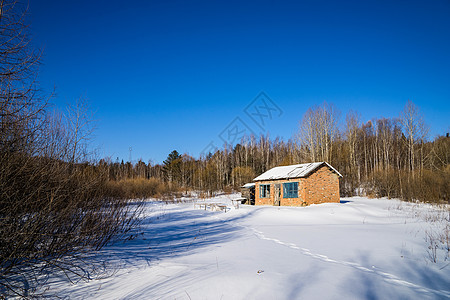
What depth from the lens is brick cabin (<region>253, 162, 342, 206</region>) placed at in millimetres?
20906

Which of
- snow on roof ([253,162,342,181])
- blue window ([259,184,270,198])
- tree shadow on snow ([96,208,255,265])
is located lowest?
tree shadow on snow ([96,208,255,265])

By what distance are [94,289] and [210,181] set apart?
40.8 meters

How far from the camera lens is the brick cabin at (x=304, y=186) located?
2091 cm

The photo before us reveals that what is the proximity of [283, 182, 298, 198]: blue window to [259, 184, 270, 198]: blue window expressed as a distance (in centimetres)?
211

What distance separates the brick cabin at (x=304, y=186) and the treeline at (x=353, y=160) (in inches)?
290

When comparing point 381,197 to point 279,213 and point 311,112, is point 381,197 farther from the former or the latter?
point 279,213

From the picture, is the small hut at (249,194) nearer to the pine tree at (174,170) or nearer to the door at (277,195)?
the door at (277,195)

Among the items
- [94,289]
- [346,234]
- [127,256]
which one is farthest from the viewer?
[346,234]

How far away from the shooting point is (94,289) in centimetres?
445

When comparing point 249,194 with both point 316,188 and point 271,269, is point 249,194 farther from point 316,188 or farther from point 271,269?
point 271,269

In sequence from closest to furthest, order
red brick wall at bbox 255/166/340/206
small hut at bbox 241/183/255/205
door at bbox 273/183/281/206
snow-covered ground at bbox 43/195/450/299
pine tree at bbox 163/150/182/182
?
snow-covered ground at bbox 43/195/450/299, red brick wall at bbox 255/166/340/206, door at bbox 273/183/281/206, small hut at bbox 241/183/255/205, pine tree at bbox 163/150/182/182

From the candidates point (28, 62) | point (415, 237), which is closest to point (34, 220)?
point (28, 62)

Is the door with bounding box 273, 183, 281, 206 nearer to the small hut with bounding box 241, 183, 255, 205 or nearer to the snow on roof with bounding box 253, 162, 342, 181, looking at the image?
the snow on roof with bounding box 253, 162, 342, 181

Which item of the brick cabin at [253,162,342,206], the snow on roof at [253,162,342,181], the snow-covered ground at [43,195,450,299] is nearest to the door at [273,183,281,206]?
the brick cabin at [253,162,342,206]
